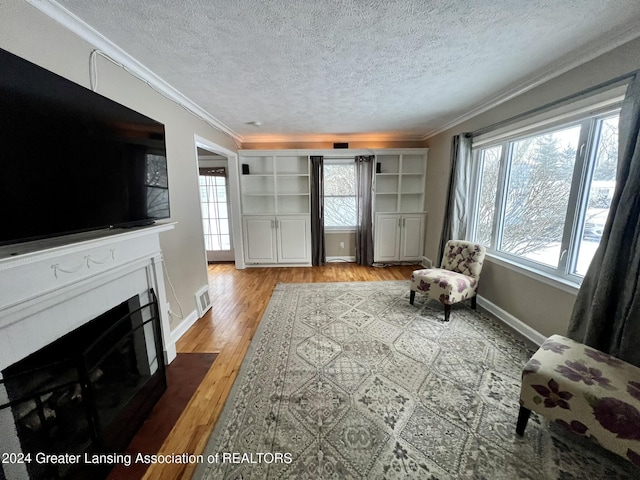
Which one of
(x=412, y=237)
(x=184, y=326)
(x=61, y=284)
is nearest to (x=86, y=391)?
(x=61, y=284)

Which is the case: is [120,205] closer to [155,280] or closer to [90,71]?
[155,280]

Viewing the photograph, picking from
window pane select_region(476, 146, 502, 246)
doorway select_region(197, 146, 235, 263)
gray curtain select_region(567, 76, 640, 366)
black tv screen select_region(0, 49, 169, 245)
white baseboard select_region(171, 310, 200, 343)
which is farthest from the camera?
doorway select_region(197, 146, 235, 263)

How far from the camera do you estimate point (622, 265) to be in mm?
1535

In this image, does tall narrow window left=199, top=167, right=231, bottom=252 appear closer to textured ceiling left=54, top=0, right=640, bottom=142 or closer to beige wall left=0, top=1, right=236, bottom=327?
beige wall left=0, top=1, right=236, bottom=327

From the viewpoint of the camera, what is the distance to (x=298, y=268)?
4.59 m

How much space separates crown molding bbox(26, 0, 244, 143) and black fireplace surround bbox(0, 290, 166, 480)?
163 cm

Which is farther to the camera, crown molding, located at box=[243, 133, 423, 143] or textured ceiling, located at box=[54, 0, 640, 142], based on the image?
crown molding, located at box=[243, 133, 423, 143]

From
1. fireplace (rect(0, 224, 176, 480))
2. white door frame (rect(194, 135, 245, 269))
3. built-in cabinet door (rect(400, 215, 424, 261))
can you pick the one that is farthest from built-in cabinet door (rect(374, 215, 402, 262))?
fireplace (rect(0, 224, 176, 480))

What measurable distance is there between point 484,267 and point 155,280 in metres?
3.44

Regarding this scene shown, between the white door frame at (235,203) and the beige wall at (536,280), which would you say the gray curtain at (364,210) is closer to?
the beige wall at (536,280)

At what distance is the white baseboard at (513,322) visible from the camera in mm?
2180

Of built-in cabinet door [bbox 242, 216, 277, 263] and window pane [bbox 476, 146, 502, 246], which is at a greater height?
window pane [bbox 476, 146, 502, 246]

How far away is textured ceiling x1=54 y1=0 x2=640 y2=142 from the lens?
1.31 meters

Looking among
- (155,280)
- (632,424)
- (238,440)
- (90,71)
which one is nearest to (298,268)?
(155,280)
